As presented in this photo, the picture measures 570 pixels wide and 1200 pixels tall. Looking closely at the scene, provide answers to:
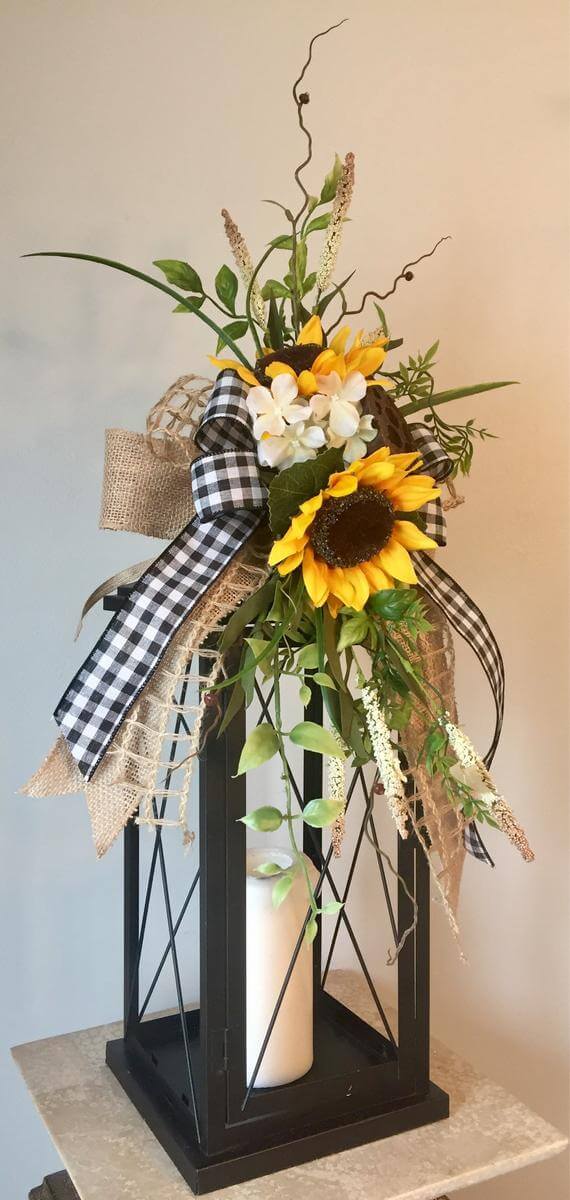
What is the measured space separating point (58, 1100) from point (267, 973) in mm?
236

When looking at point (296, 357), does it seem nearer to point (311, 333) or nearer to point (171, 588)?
point (311, 333)

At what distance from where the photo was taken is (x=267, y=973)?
0.78 metres

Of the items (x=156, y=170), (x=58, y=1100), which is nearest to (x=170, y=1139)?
(x=58, y=1100)

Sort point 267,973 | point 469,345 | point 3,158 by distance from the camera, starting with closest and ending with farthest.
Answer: point 267,973 → point 3,158 → point 469,345

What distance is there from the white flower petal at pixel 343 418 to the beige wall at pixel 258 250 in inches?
16.3

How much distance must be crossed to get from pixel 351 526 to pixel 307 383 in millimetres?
104

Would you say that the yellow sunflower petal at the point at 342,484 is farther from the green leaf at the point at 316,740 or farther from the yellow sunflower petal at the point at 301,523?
the green leaf at the point at 316,740

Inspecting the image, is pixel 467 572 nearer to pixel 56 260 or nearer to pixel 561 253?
pixel 561 253

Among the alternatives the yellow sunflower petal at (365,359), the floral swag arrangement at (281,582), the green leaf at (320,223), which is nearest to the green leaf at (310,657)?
the floral swag arrangement at (281,582)

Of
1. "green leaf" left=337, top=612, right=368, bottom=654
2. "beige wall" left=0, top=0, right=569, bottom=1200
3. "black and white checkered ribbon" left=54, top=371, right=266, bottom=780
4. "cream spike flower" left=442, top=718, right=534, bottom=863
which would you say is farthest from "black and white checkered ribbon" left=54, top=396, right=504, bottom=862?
"beige wall" left=0, top=0, right=569, bottom=1200

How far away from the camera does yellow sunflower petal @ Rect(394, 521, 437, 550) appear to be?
66 cm

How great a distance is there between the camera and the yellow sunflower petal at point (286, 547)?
2.06 ft

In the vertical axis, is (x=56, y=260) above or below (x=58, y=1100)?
above

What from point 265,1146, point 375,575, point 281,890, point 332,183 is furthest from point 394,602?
point 265,1146
